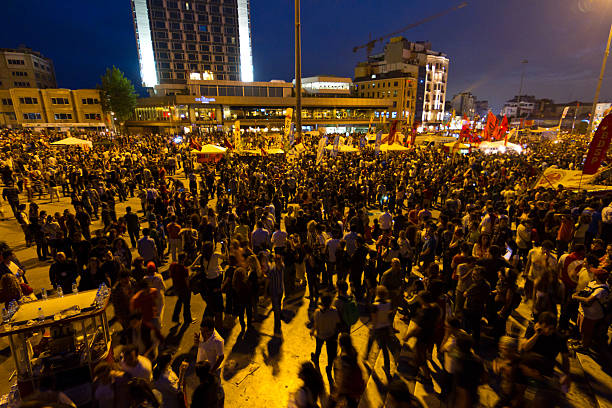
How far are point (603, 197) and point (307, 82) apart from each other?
87.9m

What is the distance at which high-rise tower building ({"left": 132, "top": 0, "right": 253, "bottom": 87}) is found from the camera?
296ft

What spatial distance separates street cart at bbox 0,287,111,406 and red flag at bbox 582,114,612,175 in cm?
1400

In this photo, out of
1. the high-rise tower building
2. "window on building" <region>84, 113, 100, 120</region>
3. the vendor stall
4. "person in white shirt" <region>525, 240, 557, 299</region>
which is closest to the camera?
"person in white shirt" <region>525, 240, 557, 299</region>

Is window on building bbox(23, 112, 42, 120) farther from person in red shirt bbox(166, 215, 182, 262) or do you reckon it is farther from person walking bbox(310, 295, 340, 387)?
person walking bbox(310, 295, 340, 387)

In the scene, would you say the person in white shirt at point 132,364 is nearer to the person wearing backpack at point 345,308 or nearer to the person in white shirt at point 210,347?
the person in white shirt at point 210,347

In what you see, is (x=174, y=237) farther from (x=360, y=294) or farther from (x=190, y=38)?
(x=190, y=38)

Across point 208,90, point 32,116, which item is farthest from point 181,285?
point 32,116

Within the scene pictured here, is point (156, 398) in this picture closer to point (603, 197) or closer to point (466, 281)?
point (466, 281)

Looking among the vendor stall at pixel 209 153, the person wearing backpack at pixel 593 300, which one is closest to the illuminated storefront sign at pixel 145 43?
the vendor stall at pixel 209 153

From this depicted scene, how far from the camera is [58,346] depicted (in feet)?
13.0

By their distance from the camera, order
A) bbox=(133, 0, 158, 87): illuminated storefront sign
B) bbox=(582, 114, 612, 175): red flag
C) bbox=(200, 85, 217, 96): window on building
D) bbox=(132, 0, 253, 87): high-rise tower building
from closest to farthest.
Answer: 1. bbox=(582, 114, 612, 175): red flag
2. bbox=(200, 85, 217, 96): window on building
3. bbox=(133, 0, 158, 87): illuminated storefront sign
4. bbox=(132, 0, 253, 87): high-rise tower building

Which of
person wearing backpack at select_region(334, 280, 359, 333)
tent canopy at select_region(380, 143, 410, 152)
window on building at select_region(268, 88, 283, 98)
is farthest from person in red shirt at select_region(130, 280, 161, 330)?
→ window on building at select_region(268, 88, 283, 98)

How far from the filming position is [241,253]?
6.35 metres

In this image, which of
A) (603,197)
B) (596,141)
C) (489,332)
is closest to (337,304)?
(489,332)
